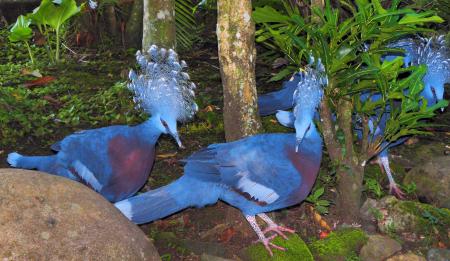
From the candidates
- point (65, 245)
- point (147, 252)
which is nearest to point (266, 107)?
point (147, 252)

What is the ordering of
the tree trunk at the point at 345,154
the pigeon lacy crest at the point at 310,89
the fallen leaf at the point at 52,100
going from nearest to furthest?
the pigeon lacy crest at the point at 310,89 → the tree trunk at the point at 345,154 → the fallen leaf at the point at 52,100

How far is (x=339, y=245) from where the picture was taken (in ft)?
12.8

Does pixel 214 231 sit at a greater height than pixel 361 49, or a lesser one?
lesser

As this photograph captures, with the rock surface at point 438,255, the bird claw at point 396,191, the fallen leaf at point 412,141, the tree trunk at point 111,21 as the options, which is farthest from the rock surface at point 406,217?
the tree trunk at point 111,21

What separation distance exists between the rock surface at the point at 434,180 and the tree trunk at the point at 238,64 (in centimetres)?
157

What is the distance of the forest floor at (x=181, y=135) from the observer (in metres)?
3.98

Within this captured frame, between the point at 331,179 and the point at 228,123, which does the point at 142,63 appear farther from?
the point at 331,179

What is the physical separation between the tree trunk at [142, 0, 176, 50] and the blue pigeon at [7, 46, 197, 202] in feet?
3.46

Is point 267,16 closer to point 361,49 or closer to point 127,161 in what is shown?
point 361,49

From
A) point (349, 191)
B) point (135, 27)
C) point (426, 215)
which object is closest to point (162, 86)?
point (349, 191)

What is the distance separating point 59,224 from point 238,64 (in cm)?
156

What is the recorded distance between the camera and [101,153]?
3.86 meters

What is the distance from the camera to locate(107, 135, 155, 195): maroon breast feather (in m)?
3.80

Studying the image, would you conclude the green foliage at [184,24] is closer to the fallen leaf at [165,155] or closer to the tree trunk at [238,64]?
the fallen leaf at [165,155]
